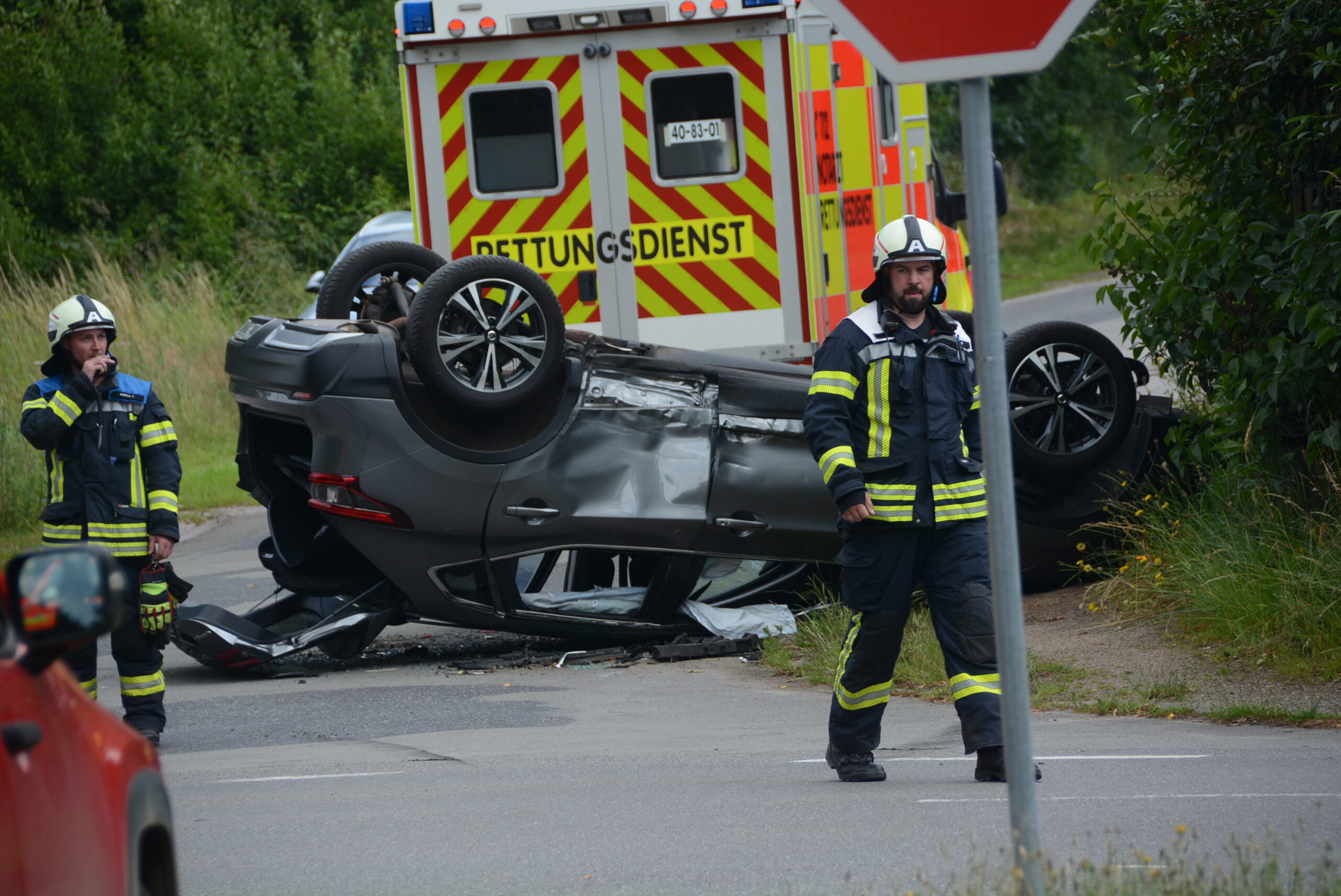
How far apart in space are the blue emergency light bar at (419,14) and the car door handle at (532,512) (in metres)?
3.18

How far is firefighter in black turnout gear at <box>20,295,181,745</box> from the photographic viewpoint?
663cm

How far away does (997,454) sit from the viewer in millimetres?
3197

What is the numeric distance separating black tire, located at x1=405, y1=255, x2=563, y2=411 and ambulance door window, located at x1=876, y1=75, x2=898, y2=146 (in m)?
4.24

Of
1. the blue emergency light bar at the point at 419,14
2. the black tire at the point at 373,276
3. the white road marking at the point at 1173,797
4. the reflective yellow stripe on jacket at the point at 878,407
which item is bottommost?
the white road marking at the point at 1173,797

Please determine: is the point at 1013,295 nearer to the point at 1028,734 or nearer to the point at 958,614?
the point at 958,614

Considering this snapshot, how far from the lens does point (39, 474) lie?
12781 millimetres

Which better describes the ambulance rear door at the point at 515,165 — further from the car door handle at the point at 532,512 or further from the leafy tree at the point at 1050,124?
the leafy tree at the point at 1050,124

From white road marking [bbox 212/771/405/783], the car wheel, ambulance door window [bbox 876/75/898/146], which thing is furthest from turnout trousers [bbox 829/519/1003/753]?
ambulance door window [bbox 876/75/898/146]

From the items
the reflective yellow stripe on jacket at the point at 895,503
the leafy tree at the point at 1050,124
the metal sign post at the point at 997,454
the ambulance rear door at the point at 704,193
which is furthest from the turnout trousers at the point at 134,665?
the leafy tree at the point at 1050,124

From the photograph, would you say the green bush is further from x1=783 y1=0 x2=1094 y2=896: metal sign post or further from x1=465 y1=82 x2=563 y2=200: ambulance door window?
x1=783 y1=0 x2=1094 y2=896: metal sign post

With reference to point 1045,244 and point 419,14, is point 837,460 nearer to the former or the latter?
point 419,14

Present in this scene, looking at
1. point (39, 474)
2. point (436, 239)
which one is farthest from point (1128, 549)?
point (39, 474)

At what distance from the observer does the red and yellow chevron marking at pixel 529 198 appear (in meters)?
9.45

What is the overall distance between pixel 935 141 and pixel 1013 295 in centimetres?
927
